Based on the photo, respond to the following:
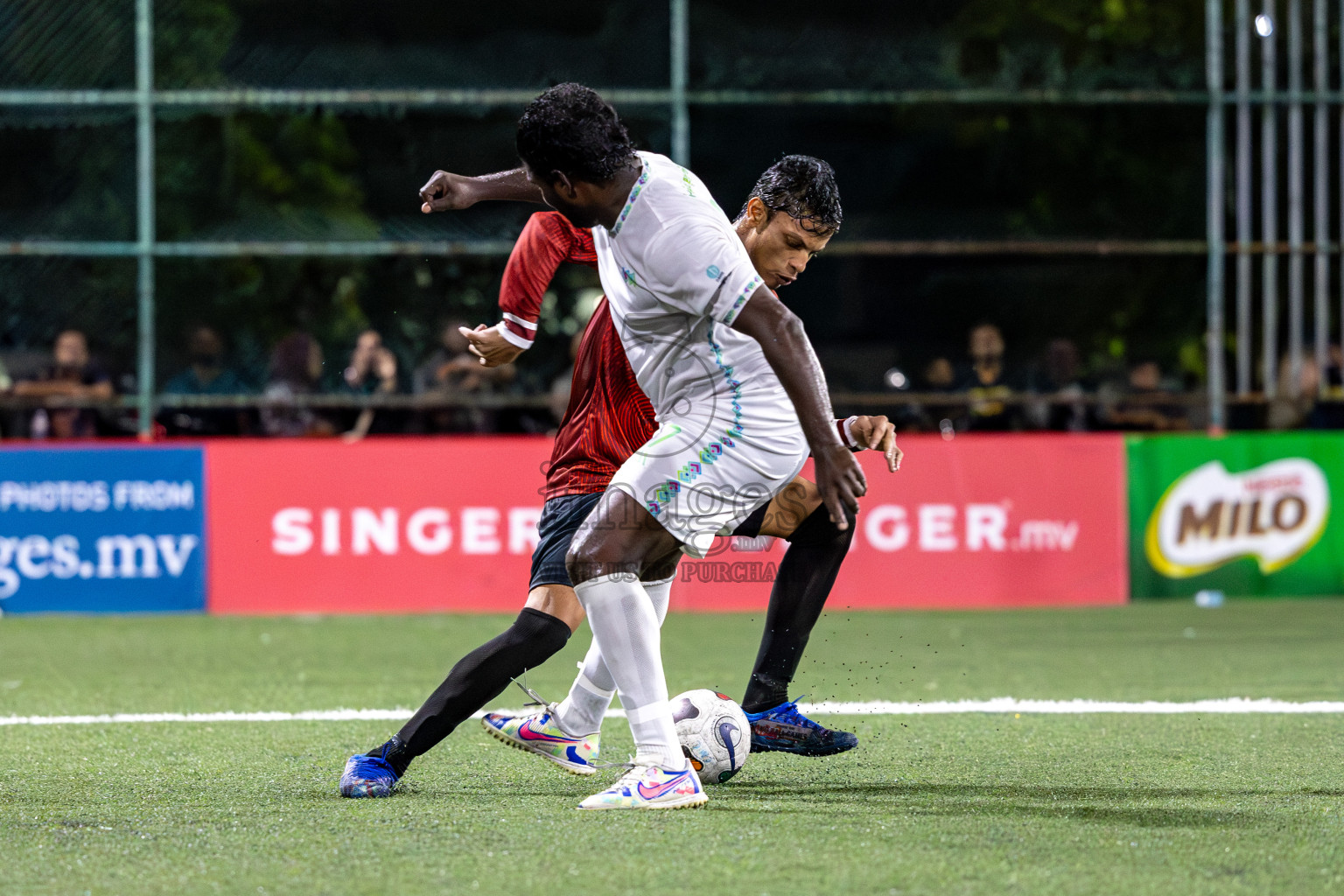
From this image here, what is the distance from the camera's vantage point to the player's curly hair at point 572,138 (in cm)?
405

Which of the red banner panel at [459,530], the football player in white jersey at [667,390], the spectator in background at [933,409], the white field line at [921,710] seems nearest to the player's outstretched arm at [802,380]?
the football player in white jersey at [667,390]

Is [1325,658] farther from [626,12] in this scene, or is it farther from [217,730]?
[626,12]

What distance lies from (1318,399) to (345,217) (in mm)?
7982

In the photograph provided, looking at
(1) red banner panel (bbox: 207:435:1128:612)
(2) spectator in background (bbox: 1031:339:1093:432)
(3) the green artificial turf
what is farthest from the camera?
(2) spectator in background (bbox: 1031:339:1093:432)

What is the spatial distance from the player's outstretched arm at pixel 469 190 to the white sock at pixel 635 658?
1.16 metres

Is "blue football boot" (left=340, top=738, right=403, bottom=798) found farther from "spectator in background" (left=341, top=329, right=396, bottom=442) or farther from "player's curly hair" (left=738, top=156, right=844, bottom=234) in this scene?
"spectator in background" (left=341, top=329, right=396, bottom=442)

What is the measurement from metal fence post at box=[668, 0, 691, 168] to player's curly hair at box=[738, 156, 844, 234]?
29.5 feet

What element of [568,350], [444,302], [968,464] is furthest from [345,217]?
[968,464]

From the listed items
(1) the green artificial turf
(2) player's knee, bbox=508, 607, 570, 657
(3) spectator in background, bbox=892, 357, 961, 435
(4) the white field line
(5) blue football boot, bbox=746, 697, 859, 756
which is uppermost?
(3) spectator in background, bbox=892, 357, 961, 435

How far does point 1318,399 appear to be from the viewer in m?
13.7

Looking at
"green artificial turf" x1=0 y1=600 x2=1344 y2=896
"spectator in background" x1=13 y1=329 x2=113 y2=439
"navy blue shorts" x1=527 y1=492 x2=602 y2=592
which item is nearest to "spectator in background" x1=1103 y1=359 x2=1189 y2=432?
"green artificial turf" x1=0 y1=600 x2=1344 y2=896

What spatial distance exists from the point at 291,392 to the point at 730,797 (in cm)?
946

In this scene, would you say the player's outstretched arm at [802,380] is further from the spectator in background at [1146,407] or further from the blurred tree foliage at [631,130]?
the spectator in background at [1146,407]

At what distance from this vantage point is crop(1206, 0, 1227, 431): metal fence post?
548 inches
